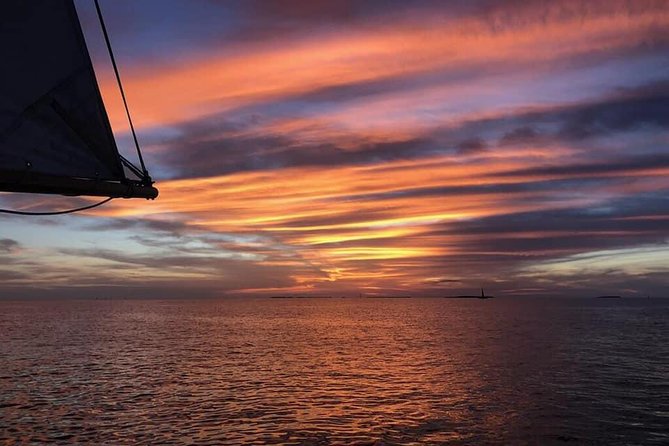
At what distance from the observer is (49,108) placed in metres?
10.6

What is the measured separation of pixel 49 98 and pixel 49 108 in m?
0.19

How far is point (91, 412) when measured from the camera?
31.9m

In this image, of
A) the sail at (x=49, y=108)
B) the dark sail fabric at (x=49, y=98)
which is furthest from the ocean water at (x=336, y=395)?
the dark sail fabric at (x=49, y=98)

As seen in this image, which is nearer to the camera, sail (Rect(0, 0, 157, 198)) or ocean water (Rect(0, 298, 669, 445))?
sail (Rect(0, 0, 157, 198))

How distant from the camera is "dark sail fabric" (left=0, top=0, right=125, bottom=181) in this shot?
9773 mm

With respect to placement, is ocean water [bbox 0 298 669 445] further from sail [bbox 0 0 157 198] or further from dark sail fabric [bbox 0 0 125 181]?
dark sail fabric [bbox 0 0 125 181]

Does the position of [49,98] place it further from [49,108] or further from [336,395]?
[336,395]

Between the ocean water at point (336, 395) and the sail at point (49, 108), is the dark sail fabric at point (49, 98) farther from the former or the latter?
the ocean water at point (336, 395)

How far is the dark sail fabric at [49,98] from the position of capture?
9.77 metres

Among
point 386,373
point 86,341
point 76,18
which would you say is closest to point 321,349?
point 386,373

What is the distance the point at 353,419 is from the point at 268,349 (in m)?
40.0

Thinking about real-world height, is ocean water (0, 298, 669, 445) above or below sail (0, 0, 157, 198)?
below

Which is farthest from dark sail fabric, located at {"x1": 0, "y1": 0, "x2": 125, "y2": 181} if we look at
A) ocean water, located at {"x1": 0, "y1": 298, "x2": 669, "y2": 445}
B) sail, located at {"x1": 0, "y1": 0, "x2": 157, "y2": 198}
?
ocean water, located at {"x1": 0, "y1": 298, "x2": 669, "y2": 445}

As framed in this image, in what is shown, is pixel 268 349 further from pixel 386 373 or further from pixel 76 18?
pixel 76 18
